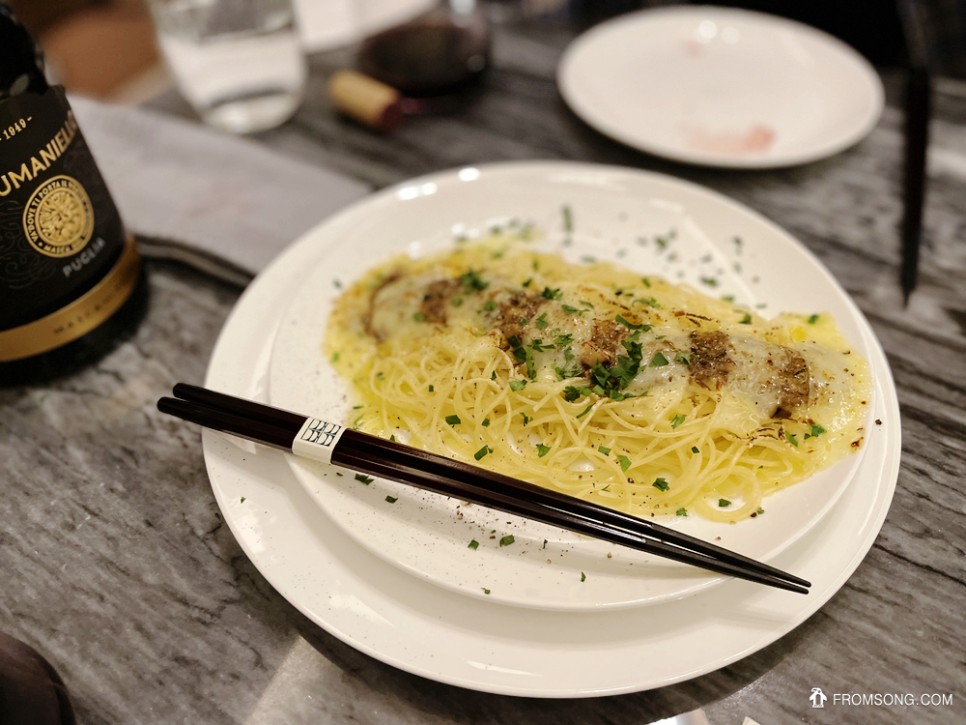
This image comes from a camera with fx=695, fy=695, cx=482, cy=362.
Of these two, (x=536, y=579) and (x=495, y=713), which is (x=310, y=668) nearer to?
(x=495, y=713)

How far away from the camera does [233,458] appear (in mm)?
1471

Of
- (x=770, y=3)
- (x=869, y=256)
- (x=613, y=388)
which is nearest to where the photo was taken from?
(x=613, y=388)

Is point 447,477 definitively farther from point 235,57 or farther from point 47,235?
point 235,57

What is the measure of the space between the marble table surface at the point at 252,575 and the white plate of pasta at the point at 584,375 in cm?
23

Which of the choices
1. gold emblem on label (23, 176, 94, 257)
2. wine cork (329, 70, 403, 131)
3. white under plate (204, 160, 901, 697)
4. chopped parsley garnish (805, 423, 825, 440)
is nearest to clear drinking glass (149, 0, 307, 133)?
wine cork (329, 70, 403, 131)

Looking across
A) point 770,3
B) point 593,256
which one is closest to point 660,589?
point 593,256

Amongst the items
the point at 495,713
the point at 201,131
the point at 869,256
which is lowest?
the point at 869,256

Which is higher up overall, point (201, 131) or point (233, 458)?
point (201, 131)

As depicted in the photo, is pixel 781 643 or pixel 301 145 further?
pixel 301 145

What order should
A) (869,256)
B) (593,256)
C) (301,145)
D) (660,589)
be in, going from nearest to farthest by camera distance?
(660,589), (593,256), (869,256), (301,145)

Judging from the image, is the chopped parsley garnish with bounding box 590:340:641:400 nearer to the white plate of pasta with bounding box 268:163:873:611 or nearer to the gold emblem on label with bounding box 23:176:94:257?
the white plate of pasta with bounding box 268:163:873:611

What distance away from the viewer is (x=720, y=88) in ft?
8.91

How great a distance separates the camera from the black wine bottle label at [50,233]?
146 cm

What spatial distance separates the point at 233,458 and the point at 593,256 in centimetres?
109
